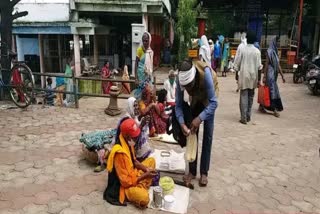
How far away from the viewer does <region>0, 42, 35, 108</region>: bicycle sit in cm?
766

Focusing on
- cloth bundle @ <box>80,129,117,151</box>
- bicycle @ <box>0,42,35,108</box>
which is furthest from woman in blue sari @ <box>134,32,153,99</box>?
bicycle @ <box>0,42,35,108</box>

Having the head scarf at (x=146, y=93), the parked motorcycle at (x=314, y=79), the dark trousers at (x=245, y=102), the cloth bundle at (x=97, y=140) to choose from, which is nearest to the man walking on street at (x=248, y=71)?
the dark trousers at (x=245, y=102)

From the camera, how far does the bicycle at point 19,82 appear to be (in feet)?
25.1

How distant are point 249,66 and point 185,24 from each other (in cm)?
951

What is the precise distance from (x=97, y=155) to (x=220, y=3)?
17454 mm

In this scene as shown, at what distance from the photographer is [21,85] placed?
777 cm

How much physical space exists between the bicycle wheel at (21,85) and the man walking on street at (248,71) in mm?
4503

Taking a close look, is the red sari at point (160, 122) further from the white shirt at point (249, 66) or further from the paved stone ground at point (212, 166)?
the white shirt at point (249, 66)

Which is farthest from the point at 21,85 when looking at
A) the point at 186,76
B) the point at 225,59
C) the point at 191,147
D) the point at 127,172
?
the point at 225,59

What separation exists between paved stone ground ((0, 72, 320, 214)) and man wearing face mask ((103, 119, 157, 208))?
12cm

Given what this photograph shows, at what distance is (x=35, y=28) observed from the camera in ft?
41.6

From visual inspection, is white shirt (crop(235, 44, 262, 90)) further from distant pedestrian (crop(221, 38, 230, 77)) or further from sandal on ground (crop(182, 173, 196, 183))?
distant pedestrian (crop(221, 38, 230, 77))

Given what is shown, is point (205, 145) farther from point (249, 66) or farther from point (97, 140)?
point (249, 66)

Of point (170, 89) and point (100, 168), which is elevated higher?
point (170, 89)
